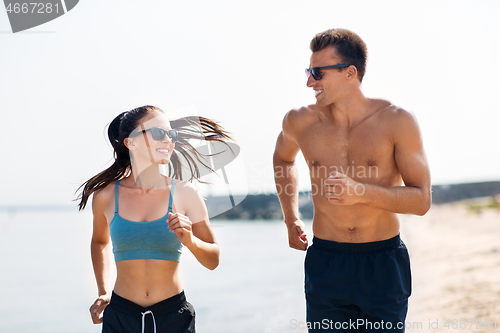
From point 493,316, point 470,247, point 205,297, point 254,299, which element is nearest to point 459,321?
point 493,316

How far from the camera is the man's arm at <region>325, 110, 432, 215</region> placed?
2.63 meters

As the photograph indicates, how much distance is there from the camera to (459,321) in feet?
24.3

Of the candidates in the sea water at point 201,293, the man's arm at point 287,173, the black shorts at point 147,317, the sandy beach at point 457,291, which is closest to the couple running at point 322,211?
the black shorts at point 147,317

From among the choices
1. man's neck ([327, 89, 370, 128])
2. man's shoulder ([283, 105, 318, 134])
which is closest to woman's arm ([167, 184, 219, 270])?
man's shoulder ([283, 105, 318, 134])

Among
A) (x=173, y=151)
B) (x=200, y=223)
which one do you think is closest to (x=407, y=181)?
(x=200, y=223)

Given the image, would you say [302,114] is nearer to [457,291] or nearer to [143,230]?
[143,230]

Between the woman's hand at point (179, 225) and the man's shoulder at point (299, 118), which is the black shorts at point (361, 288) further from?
the woman's hand at point (179, 225)

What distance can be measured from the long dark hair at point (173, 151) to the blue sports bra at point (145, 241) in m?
0.43

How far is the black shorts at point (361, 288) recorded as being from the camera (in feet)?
9.30

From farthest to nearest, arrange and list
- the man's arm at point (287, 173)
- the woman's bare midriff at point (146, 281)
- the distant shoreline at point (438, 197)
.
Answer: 1. the distant shoreline at point (438, 197)
2. the man's arm at point (287, 173)
3. the woman's bare midriff at point (146, 281)

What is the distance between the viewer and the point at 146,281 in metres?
2.75

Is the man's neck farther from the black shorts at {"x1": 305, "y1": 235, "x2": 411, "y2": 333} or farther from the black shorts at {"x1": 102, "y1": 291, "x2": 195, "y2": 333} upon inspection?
the black shorts at {"x1": 102, "y1": 291, "x2": 195, "y2": 333}

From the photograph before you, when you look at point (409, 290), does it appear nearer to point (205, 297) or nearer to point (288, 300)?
point (288, 300)

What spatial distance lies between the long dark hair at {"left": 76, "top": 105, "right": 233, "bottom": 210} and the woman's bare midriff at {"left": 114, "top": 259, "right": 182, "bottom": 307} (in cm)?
61
